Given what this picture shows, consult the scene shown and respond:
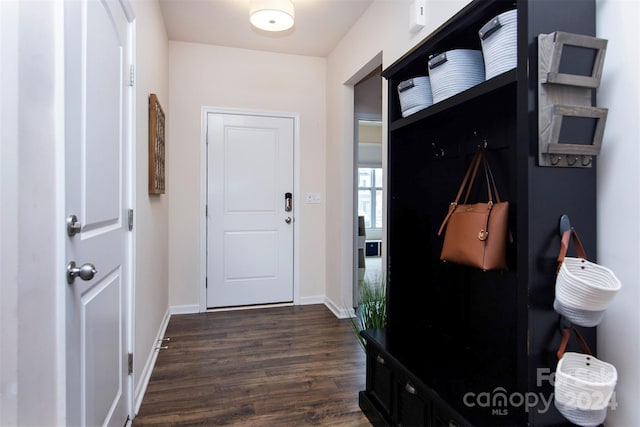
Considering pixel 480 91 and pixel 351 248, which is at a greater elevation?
pixel 480 91

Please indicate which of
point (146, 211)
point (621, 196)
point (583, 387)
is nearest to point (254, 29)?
point (146, 211)

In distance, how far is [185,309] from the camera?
349cm

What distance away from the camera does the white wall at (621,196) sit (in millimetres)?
967

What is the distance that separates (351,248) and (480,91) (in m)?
2.38

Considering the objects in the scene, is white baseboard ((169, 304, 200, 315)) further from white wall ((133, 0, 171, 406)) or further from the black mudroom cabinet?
the black mudroom cabinet

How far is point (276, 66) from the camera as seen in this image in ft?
12.1

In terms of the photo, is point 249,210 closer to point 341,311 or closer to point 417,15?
point 341,311

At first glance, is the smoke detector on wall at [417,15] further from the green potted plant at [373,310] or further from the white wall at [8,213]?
the white wall at [8,213]

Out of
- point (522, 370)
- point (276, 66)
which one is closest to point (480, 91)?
point (522, 370)

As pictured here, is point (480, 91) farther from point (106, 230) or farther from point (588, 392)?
point (106, 230)

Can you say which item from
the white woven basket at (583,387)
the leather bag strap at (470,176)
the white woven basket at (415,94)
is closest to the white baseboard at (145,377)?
the leather bag strap at (470,176)

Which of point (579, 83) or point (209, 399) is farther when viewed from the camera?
point (209, 399)

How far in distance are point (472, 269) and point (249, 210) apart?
250cm

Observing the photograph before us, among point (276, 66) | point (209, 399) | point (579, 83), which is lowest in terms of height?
point (209, 399)
